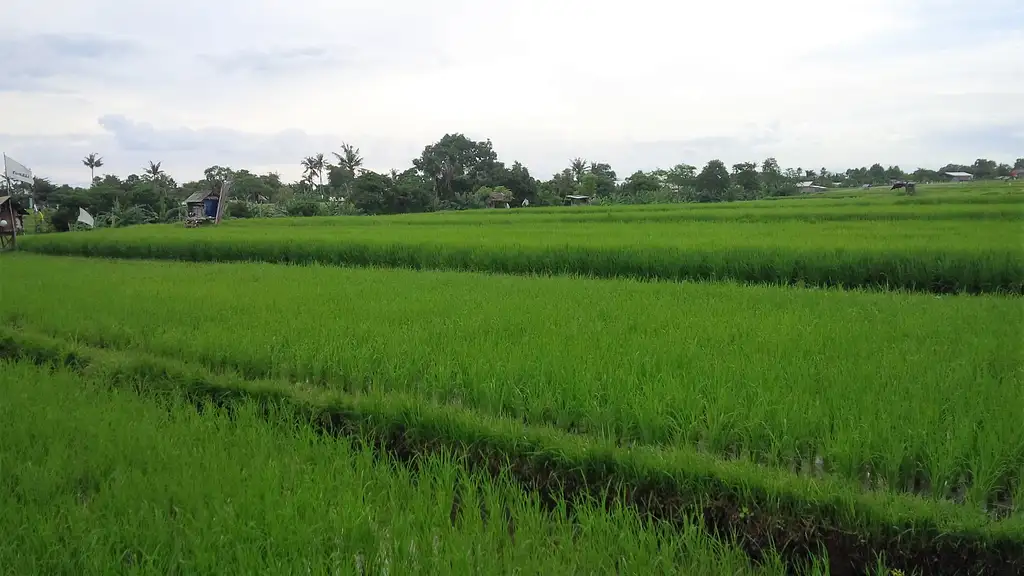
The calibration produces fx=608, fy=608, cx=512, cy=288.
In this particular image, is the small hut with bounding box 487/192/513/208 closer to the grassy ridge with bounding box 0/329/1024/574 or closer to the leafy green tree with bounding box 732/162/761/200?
the leafy green tree with bounding box 732/162/761/200

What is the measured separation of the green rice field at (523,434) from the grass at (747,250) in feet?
2.84

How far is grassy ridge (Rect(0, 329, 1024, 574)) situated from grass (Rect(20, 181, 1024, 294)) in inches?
190

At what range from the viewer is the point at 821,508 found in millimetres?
2086

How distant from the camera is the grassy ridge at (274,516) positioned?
1.83 metres

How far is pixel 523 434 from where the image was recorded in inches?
105

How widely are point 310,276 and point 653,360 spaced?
5.62 m

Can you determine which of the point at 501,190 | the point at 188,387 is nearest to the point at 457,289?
the point at 188,387

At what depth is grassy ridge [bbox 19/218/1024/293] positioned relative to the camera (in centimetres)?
640

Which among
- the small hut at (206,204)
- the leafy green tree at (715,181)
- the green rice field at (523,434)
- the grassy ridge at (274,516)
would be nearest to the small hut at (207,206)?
the small hut at (206,204)

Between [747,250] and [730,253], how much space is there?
205 mm

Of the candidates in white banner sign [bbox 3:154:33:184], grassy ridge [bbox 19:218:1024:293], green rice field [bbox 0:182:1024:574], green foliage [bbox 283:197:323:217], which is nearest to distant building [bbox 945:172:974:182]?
grassy ridge [bbox 19:218:1024:293]

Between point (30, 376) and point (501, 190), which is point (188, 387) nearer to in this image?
point (30, 376)

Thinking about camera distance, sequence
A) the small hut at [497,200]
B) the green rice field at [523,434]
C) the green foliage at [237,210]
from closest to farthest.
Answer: the green rice field at [523,434] < the green foliage at [237,210] < the small hut at [497,200]

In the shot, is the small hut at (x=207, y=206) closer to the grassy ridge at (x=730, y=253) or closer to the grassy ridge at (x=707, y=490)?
the grassy ridge at (x=730, y=253)
